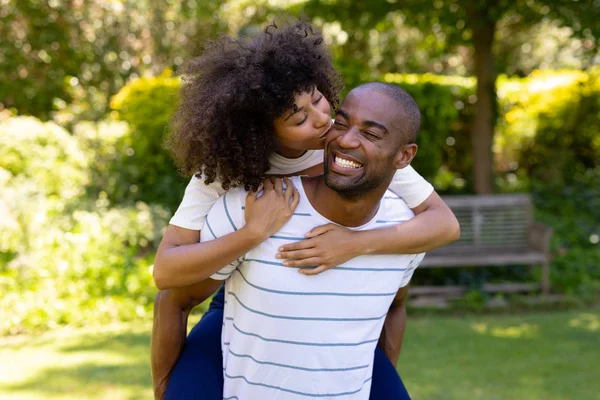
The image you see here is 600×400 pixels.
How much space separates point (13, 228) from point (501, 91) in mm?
8612

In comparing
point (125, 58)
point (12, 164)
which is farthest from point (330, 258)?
point (125, 58)

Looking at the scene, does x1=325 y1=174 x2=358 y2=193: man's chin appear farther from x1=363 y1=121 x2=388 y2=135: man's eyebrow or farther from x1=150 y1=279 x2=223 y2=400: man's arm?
x1=150 y1=279 x2=223 y2=400: man's arm

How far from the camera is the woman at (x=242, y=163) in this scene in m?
2.18

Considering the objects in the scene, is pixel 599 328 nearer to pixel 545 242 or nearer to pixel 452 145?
pixel 545 242

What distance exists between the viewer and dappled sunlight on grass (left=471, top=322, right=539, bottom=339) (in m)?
6.45

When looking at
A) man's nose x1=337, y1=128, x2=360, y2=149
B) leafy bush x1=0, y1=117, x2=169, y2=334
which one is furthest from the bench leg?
man's nose x1=337, y1=128, x2=360, y2=149

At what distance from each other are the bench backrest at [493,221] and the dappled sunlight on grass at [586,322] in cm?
104

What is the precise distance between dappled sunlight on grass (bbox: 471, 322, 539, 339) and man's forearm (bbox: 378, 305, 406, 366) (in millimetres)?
4012

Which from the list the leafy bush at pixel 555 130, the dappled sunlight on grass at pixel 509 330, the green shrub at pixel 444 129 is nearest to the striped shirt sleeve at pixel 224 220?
the dappled sunlight on grass at pixel 509 330

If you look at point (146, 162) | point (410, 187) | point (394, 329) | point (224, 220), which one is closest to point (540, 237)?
point (146, 162)

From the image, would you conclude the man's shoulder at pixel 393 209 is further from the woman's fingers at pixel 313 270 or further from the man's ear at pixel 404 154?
the woman's fingers at pixel 313 270

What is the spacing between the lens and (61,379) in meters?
5.30

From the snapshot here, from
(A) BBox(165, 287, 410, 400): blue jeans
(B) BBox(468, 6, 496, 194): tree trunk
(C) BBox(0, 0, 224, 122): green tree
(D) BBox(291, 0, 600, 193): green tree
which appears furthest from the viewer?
(C) BBox(0, 0, 224, 122): green tree

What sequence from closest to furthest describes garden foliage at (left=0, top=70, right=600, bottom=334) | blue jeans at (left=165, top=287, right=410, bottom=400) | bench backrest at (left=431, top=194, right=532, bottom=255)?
blue jeans at (left=165, top=287, right=410, bottom=400) → garden foliage at (left=0, top=70, right=600, bottom=334) → bench backrest at (left=431, top=194, right=532, bottom=255)
